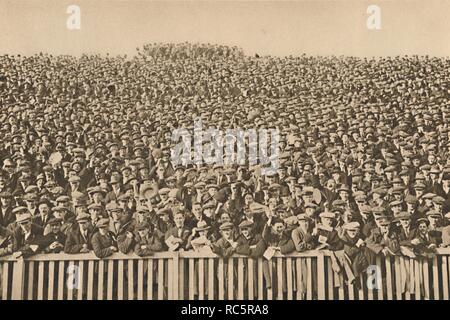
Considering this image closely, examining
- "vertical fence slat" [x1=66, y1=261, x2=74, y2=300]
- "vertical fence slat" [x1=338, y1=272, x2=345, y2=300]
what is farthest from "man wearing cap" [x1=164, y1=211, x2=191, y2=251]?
"vertical fence slat" [x1=338, y1=272, x2=345, y2=300]

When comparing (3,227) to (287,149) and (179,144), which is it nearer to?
(179,144)

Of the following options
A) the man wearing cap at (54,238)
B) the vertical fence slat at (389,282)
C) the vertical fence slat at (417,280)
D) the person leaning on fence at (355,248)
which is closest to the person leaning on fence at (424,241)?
the vertical fence slat at (417,280)

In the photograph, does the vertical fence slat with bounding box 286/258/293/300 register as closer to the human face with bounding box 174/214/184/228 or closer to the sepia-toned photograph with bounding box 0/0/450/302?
the sepia-toned photograph with bounding box 0/0/450/302

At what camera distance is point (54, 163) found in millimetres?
5492

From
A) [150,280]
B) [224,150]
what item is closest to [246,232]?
[224,150]

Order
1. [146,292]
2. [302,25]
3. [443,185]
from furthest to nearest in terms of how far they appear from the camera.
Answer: [302,25] < [443,185] < [146,292]

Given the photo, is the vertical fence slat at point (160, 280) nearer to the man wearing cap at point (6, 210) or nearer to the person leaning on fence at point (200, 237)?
the person leaning on fence at point (200, 237)

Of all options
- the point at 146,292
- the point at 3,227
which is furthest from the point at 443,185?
the point at 3,227

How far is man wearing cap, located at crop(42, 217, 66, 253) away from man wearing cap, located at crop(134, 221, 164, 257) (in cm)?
65

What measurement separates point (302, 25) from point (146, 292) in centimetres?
300

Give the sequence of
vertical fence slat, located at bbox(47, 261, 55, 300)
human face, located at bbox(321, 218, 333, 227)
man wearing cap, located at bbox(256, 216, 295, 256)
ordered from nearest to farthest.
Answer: vertical fence slat, located at bbox(47, 261, 55, 300) → man wearing cap, located at bbox(256, 216, 295, 256) → human face, located at bbox(321, 218, 333, 227)

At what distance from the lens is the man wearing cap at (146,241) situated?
5129 millimetres

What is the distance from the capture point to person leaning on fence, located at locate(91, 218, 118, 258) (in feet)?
16.8

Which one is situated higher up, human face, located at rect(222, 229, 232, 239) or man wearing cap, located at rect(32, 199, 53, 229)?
man wearing cap, located at rect(32, 199, 53, 229)
